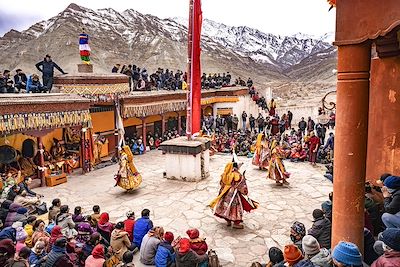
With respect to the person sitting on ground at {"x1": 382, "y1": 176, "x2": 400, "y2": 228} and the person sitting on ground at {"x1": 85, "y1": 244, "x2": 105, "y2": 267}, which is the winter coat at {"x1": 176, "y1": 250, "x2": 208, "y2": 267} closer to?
the person sitting on ground at {"x1": 85, "y1": 244, "x2": 105, "y2": 267}

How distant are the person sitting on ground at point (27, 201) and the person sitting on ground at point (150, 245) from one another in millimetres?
4518

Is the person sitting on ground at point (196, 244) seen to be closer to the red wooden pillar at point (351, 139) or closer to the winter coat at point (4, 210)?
the red wooden pillar at point (351, 139)

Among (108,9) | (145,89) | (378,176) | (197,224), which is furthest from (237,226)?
(108,9)

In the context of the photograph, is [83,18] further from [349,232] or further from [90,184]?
[349,232]

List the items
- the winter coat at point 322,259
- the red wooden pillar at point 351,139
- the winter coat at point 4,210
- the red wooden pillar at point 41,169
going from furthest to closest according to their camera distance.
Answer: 1. the red wooden pillar at point 41,169
2. the winter coat at point 4,210
3. the red wooden pillar at point 351,139
4. the winter coat at point 322,259

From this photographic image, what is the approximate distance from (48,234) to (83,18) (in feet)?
259

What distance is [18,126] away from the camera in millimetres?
11203

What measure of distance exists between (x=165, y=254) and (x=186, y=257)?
50 cm

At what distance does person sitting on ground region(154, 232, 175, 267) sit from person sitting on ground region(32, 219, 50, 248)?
6.68 feet

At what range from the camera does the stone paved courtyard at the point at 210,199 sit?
767 centimetres

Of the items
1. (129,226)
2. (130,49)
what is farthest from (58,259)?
(130,49)

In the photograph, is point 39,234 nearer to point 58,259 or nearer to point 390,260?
point 58,259

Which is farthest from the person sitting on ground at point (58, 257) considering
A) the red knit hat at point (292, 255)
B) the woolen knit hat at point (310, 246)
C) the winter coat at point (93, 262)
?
the woolen knit hat at point (310, 246)

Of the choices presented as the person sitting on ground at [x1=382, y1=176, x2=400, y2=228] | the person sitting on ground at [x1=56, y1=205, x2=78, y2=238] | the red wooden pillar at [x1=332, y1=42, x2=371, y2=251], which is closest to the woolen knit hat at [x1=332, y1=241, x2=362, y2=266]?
the red wooden pillar at [x1=332, y1=42, x2=371, y2=251]
